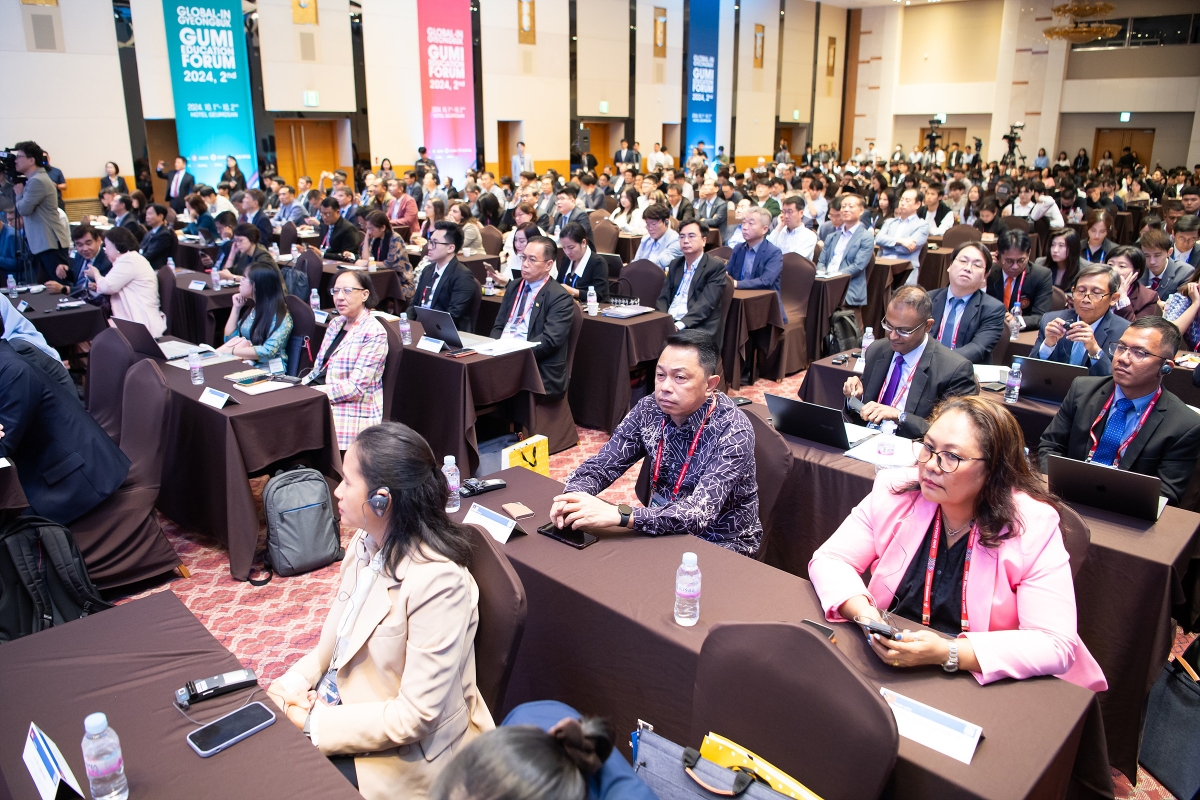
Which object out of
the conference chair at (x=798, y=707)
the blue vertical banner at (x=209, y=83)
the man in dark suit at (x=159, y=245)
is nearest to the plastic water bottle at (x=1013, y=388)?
the conference chair at (x=798, y=707)

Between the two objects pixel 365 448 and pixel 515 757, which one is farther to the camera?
pixel 365 448

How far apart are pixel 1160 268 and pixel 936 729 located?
581cm

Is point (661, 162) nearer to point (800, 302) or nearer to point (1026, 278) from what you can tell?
point (800, 302)

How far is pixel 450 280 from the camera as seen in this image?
586cm

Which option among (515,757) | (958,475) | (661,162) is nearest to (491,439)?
(958,475)

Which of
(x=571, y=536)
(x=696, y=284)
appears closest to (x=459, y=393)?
(x=696, y=284)

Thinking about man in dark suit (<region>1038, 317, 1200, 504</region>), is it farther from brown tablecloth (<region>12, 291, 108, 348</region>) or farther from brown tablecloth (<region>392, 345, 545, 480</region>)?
brown tablecloth (<region>12, 291, 108, 348</region>)

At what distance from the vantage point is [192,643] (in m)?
2.05

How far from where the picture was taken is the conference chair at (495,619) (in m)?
1.86

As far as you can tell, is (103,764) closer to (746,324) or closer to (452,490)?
(452,490)

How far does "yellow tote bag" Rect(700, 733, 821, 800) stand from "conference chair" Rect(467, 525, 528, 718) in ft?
1.62

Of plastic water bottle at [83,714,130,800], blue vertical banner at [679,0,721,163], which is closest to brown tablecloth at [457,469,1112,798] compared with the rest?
plastic water bottle at [83,714,130,800]

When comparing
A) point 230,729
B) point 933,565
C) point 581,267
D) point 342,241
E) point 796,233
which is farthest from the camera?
point 342,241

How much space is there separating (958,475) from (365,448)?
1473 mm
